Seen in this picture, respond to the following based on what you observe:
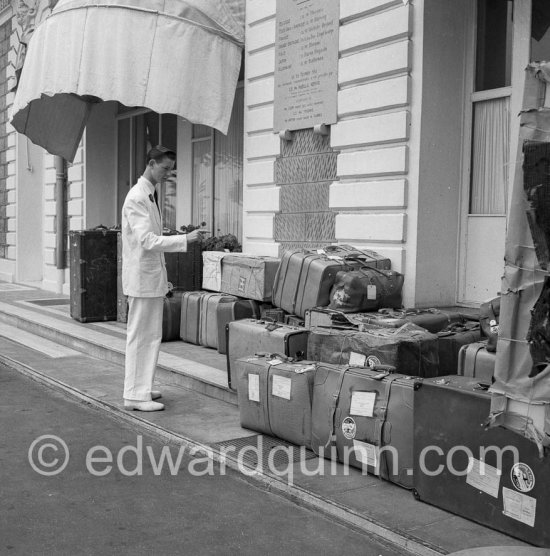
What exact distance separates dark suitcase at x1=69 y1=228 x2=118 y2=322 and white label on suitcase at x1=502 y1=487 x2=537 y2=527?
28.7 ft

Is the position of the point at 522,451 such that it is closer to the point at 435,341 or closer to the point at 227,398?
the point at 435,341

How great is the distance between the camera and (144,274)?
6.81 m

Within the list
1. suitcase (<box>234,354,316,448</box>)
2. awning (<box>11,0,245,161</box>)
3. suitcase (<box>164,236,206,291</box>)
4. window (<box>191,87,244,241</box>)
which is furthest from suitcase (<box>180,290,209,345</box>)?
suitcase (<box>234,354,316,448</box>)

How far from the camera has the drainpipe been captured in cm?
1686

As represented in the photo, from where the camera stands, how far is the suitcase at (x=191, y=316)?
1000 centimetres

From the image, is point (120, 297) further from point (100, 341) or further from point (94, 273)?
point (100, 341)

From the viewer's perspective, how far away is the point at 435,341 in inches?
234

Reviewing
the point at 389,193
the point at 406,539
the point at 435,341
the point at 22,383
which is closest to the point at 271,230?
the point at 389,193

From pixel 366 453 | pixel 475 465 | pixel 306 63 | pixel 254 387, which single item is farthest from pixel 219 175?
pixel 475 465

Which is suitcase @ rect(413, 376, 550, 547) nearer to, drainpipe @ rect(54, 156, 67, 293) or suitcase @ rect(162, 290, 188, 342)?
suitcase @ rect(162, 290, 188, 342)

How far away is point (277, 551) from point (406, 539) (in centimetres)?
70

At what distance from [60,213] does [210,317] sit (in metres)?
8.40

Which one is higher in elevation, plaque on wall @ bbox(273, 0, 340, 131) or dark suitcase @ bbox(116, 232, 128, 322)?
plaque on wall @ bbox(273, 0, 340, 131)

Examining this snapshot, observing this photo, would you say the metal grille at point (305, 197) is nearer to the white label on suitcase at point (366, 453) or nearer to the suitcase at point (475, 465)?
the white label on suitcase at point (366, 453)
